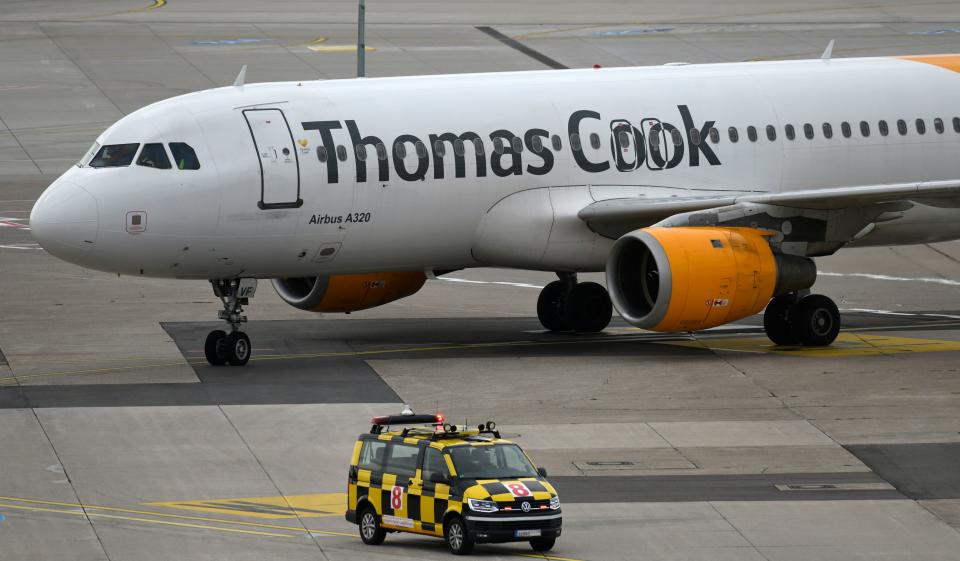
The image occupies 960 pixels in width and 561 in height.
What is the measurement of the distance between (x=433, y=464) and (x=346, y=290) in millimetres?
16593

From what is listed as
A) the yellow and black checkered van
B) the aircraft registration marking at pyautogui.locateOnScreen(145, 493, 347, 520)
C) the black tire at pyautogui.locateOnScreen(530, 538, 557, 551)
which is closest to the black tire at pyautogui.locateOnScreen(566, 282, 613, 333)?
the aircraft registration marking at pyautogui.locateOnScreen(145, 493, 347, 520)

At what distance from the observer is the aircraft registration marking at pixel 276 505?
2616 cm

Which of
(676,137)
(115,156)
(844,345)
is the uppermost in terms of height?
(676,137)

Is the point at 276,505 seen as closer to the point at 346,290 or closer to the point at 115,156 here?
the point at 115,156

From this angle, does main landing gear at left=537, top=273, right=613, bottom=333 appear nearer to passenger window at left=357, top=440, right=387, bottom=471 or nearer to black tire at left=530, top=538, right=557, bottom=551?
passenger window at left=357, top=440, right=387, bottom=471

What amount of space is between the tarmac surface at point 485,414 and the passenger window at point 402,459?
96 cm

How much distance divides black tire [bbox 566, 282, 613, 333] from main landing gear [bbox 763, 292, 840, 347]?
13.1 ft

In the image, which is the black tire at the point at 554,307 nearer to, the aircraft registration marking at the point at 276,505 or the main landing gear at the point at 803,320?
the main landing gear at the point at 803,320

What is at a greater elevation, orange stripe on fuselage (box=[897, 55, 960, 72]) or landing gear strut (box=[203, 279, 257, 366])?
orange stripe on fuselage (box=[897, 55, 960, 72])

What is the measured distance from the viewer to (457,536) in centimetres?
2381

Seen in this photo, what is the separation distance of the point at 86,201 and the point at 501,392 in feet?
26.7

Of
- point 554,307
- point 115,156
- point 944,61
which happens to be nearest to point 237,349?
point 115,156

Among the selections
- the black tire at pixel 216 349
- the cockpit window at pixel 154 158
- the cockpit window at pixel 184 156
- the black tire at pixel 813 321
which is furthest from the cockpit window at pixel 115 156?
the black tire at pixel 813 321

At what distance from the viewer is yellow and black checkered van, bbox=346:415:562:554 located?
926 inches
